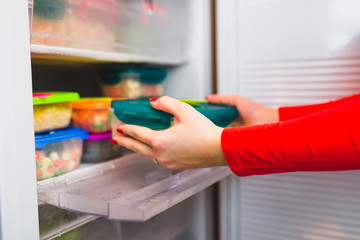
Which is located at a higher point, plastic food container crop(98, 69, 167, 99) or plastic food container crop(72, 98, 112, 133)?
plastic food container crop(98, 69, 167, 99)

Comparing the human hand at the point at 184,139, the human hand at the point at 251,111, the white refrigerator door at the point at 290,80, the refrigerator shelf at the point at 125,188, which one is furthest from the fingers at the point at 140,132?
the white refrigerator door at the point at 290,80

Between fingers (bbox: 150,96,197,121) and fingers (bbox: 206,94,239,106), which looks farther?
fingers (bbox: 206,94,239,106)

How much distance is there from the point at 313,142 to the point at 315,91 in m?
0.53

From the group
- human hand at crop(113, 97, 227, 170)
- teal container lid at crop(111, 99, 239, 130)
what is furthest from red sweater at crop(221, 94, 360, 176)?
teal container lid at crop(111, 99, 239, 130)

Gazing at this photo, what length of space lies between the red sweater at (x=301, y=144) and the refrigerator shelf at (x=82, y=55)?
1.41 ft

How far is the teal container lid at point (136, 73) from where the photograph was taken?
1180 mm

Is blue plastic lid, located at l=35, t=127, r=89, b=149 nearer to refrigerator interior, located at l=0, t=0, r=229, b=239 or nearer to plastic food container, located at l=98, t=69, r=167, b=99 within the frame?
refrigerator interior, located at l=0, t=0, r=229, b=239

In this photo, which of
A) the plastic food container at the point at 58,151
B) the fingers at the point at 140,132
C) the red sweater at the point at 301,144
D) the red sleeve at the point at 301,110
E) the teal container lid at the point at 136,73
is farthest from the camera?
the teal container lid at the point at 136,73

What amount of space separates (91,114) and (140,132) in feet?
1.03

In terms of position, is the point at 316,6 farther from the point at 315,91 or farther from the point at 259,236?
the point at 259,236

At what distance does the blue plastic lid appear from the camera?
2.75 feet

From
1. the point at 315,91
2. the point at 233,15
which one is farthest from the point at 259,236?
the point at 233,15

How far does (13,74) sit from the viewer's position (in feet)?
2.15

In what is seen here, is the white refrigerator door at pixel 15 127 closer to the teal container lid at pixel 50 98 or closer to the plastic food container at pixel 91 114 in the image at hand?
the teal container lid at pixel 50 98
